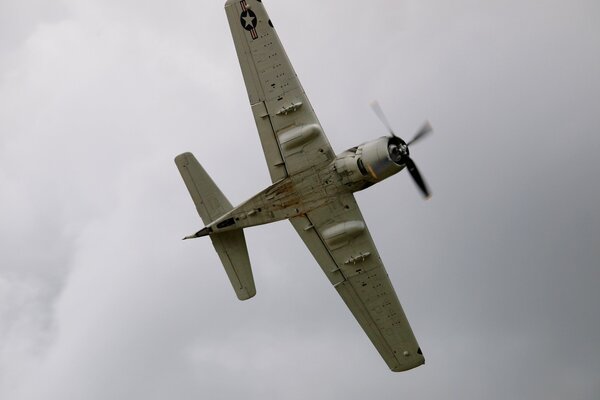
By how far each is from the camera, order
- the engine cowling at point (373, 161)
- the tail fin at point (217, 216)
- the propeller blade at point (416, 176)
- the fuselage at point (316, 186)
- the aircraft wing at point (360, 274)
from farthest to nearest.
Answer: the tail fin at point (217, 216) → the aircraft wing at point (360, 274) → the propeller blade at point (416, 176) → the fuselage at point (316, 186) → the engine cowling at point (373, 161)

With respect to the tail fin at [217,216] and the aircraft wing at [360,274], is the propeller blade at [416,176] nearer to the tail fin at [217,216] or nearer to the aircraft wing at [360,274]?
the aircraft wing at [360,274]

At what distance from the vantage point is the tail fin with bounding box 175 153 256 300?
122 feet

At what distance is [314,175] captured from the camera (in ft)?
116

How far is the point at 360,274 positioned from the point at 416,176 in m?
4.67

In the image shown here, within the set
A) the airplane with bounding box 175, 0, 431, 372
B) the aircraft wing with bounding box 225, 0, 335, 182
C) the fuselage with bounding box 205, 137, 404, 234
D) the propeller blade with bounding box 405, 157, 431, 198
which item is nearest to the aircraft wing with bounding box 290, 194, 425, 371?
the airplane with bounding box 175, 0, 431, 372

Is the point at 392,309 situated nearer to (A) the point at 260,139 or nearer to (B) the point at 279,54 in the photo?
(A) the point at 260,139

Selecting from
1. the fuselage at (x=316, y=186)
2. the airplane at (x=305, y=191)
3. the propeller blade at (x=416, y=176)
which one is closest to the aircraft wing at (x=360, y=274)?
the airplane at (x=305, y=191)

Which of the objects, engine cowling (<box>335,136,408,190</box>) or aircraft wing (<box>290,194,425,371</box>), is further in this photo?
aircraft wing (<box>290,194,425,371</box>)

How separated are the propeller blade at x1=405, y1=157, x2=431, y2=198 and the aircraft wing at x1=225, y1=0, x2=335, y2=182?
8.70 feet

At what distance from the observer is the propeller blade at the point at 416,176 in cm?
3434

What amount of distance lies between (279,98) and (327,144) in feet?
7.86

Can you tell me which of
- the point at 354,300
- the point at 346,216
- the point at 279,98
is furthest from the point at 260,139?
the point at 354,300

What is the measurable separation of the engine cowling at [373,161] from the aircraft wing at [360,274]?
1331mm

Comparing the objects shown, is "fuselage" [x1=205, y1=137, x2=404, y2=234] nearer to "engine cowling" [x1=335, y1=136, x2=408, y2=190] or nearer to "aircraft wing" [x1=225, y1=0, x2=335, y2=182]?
"engine cowling" [x1=335, y1=136, x2=408, y2=190]
